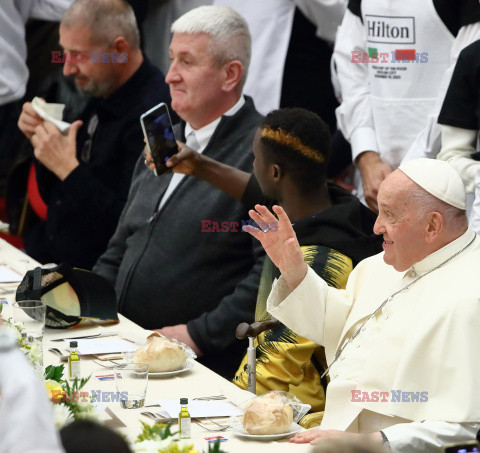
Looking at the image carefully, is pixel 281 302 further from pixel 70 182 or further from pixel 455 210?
pixel 70 182

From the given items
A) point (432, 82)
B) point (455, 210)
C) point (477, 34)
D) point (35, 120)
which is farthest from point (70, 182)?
point (455, 210)

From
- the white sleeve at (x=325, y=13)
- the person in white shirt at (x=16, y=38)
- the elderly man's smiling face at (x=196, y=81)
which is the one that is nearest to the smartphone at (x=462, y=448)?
the elderly man's smiling face at (x=196, y=81)

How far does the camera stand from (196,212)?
4523 millimetres

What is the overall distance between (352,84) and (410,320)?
2.21m

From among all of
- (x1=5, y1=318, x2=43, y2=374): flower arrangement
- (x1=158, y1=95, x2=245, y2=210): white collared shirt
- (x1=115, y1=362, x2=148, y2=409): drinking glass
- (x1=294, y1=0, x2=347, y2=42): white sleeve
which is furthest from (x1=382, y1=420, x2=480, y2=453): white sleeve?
(x1=294, y1=0, x2=347, y2=42): white sleeve

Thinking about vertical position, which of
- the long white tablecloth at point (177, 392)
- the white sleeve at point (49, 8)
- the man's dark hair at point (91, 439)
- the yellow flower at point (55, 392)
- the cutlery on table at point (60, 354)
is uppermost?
the white sleeve at point (49, 8)

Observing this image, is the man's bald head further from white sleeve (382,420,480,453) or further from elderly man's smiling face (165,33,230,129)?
white sleeve (382,420,480,453)

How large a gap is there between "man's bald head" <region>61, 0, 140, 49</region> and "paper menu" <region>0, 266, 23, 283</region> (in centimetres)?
158

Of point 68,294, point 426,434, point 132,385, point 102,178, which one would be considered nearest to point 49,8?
point 102,178

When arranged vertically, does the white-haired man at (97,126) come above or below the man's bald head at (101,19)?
below

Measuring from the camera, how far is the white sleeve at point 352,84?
4746 mm

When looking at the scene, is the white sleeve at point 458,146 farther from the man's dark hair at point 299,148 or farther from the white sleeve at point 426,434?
the white sleeve at point 426,434

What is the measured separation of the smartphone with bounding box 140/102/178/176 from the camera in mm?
4129

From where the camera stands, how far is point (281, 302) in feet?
10.8
